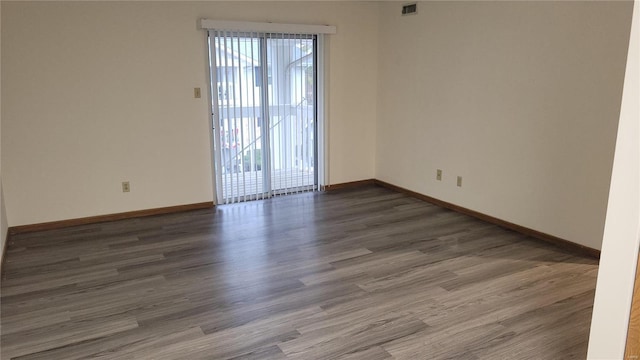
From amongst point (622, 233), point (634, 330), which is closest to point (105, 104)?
point (622, 233)

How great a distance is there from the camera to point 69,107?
14.0 feet

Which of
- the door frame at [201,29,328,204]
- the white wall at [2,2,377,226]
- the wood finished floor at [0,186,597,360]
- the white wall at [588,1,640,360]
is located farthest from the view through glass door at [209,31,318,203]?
the white wall at [588,1,640,360]

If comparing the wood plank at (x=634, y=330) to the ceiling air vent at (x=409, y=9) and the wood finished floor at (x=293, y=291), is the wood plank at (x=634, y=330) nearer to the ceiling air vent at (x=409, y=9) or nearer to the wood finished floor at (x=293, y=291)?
the wood finished floor at (x=293, y=291)

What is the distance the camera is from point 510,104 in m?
4.23

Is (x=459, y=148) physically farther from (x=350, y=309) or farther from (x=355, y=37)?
(x=350, y=309)

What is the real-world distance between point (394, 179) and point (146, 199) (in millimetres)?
2739

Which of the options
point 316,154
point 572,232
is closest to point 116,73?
point 316,154

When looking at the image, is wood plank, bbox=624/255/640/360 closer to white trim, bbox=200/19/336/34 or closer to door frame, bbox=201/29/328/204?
door frame, bbox=201/29/328/204

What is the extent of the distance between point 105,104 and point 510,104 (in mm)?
3555

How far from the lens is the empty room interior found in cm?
263

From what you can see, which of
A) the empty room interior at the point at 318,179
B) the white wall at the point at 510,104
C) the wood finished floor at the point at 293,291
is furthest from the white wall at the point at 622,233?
the white wall at the point at 510,104

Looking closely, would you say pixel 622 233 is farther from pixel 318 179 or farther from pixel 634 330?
pixel 318 179

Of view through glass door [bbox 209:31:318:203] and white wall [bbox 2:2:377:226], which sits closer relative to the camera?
white wall [bbox 2:2:377:226]

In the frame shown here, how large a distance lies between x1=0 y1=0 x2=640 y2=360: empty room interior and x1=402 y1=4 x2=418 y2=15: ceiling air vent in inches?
0.8
